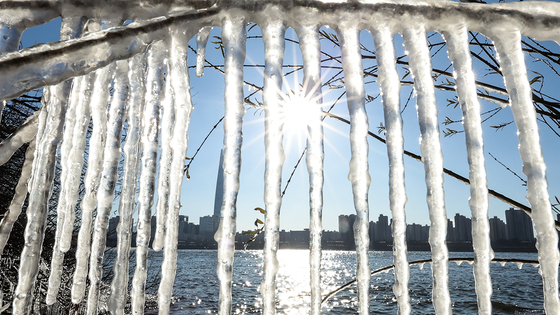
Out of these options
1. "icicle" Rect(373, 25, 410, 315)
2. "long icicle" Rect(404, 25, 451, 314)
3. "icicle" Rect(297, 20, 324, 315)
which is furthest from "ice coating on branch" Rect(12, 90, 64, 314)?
"long icicle" Rect(404, 25, 451, 314)

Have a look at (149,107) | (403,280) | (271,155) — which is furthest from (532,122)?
(149,107)

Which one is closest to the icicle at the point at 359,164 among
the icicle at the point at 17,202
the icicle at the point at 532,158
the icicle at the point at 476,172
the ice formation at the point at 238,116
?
the ice formation at the point at 238,116

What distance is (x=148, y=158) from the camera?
979mm

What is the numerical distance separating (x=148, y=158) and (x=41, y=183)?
0.39m

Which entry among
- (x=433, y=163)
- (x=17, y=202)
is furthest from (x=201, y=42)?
(x=17, y=202)

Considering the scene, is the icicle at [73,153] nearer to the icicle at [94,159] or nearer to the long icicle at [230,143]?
the icicle at [94,159]

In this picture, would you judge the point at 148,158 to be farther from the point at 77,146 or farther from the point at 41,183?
the point at 41,183

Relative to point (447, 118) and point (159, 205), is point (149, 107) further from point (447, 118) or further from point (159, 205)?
point (447, 118)

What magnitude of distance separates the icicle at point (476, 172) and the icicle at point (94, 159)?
3.68 feet

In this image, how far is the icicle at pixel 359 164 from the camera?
2.77 ft

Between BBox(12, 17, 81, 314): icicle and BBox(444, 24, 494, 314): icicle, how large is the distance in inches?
49.0

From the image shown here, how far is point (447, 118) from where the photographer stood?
266cm

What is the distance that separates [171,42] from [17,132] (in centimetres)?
91

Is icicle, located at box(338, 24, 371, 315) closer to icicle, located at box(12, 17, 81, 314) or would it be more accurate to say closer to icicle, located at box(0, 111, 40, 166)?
icicle, located at box(12, 17, 81, 314)
